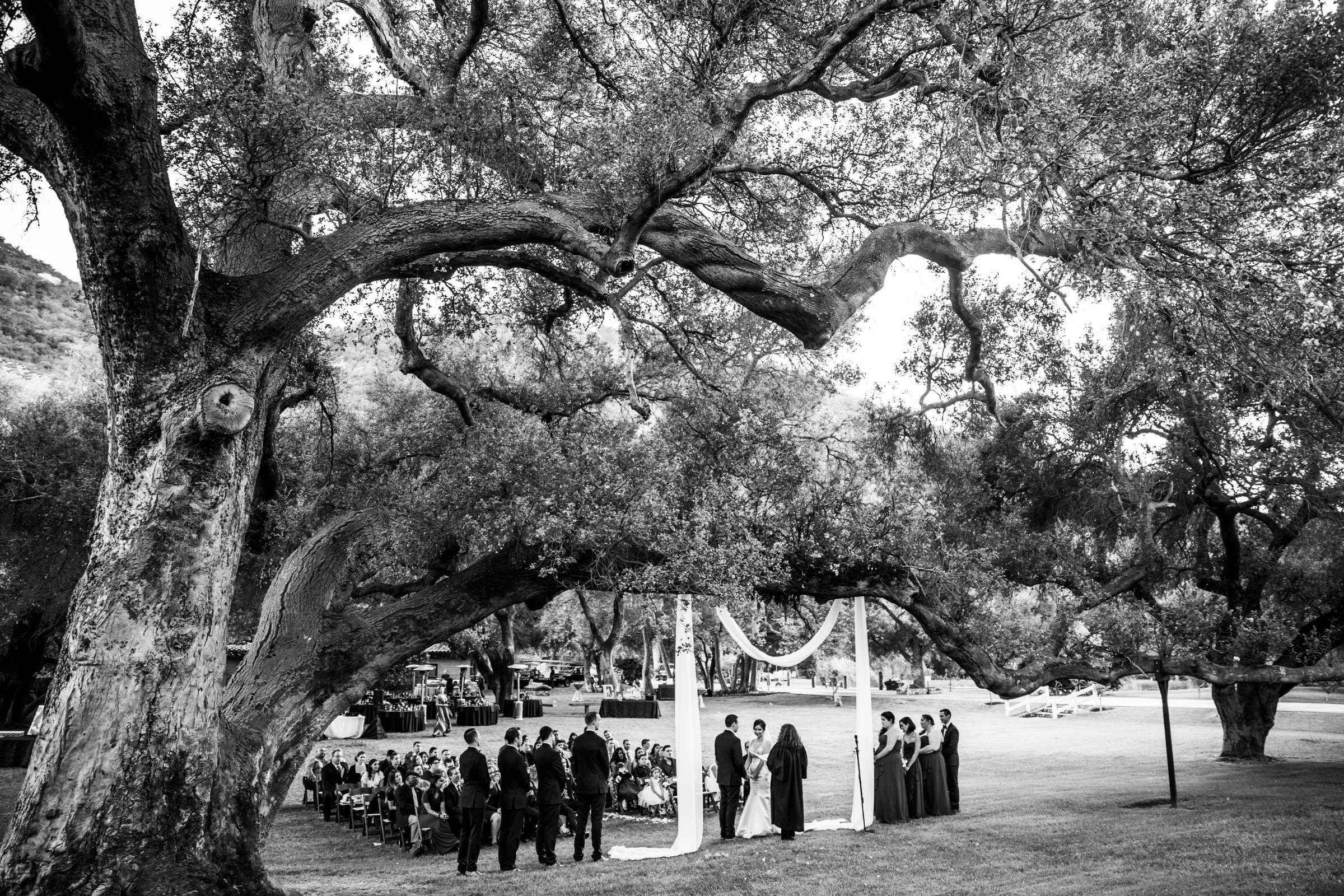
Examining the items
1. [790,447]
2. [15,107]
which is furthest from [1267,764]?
[15,107]

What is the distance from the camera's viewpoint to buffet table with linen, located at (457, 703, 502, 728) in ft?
97.3

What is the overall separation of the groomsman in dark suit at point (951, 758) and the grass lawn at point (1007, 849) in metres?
0.43

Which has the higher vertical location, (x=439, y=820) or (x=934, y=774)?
(x=934, y=774)

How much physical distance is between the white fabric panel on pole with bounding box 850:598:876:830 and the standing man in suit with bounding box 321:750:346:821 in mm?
8586

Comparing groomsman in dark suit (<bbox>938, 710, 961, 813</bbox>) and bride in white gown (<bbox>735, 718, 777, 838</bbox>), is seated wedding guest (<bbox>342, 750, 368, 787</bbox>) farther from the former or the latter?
groomsman in dark suit (<bbox>938, 710, 961, 813</bbox>)

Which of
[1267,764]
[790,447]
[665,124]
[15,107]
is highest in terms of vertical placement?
[665,124]

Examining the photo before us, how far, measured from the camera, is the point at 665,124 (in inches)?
310

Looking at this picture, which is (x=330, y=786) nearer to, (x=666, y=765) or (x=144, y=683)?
(x=666, y=765)

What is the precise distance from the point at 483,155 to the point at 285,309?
2.94m

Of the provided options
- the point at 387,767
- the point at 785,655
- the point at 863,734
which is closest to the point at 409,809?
the point at 387,767

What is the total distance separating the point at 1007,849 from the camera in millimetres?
10414

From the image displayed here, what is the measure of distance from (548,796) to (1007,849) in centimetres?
528

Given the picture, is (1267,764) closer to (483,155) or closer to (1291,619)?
(1291,619)

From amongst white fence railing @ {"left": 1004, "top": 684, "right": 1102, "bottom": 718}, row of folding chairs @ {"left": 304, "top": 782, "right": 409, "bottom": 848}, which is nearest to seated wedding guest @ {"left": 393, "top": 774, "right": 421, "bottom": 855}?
row of folding chairs @ {"left": 304, "top": 782, "right": 409, "bottom": 848}
